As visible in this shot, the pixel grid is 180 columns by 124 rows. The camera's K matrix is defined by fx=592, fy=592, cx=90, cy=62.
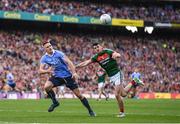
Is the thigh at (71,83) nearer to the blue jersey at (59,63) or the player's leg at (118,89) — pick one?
the blue jersey at (59,63)

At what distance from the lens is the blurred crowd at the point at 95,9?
186ft

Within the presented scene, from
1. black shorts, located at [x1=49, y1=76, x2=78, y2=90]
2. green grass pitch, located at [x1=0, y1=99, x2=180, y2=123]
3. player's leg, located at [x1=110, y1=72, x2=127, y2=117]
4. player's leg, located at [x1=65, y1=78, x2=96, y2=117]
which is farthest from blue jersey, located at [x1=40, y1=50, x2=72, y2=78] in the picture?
player's leg, located at [x1=110, y1=72, x2=127, y2=117]

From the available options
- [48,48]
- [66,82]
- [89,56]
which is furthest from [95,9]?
[48,48]

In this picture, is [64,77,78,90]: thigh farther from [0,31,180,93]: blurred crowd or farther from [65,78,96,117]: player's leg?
[0,31,180,93]: blurred crowd

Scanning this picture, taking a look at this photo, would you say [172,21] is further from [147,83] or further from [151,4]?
[147,83]

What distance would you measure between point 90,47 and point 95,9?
635cm

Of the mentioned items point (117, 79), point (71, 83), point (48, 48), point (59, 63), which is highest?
point (48, 48)

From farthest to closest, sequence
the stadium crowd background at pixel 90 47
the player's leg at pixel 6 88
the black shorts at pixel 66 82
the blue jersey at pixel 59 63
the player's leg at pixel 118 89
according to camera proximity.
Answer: the stadium crowd background at pixel 90 47 → the player's leg at pixel 6 88 → the blue jersey at pixel 59 63 → the black shorts at pixel 66 82 → the player's leg at pixel 118 89

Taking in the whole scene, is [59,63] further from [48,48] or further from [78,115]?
[78,115]

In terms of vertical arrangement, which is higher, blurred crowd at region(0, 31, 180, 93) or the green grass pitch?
blurred crowd at region(0, 31, 180, 93)

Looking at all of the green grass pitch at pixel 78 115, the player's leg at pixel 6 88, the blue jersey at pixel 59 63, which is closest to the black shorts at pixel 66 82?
the blue jersey at pixel 59 63

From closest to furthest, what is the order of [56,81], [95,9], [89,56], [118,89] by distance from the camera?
[118,89]
[56,81]
[89,56]
[95,9]

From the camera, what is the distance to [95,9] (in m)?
63.8

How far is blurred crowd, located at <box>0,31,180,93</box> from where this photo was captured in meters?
50.0
